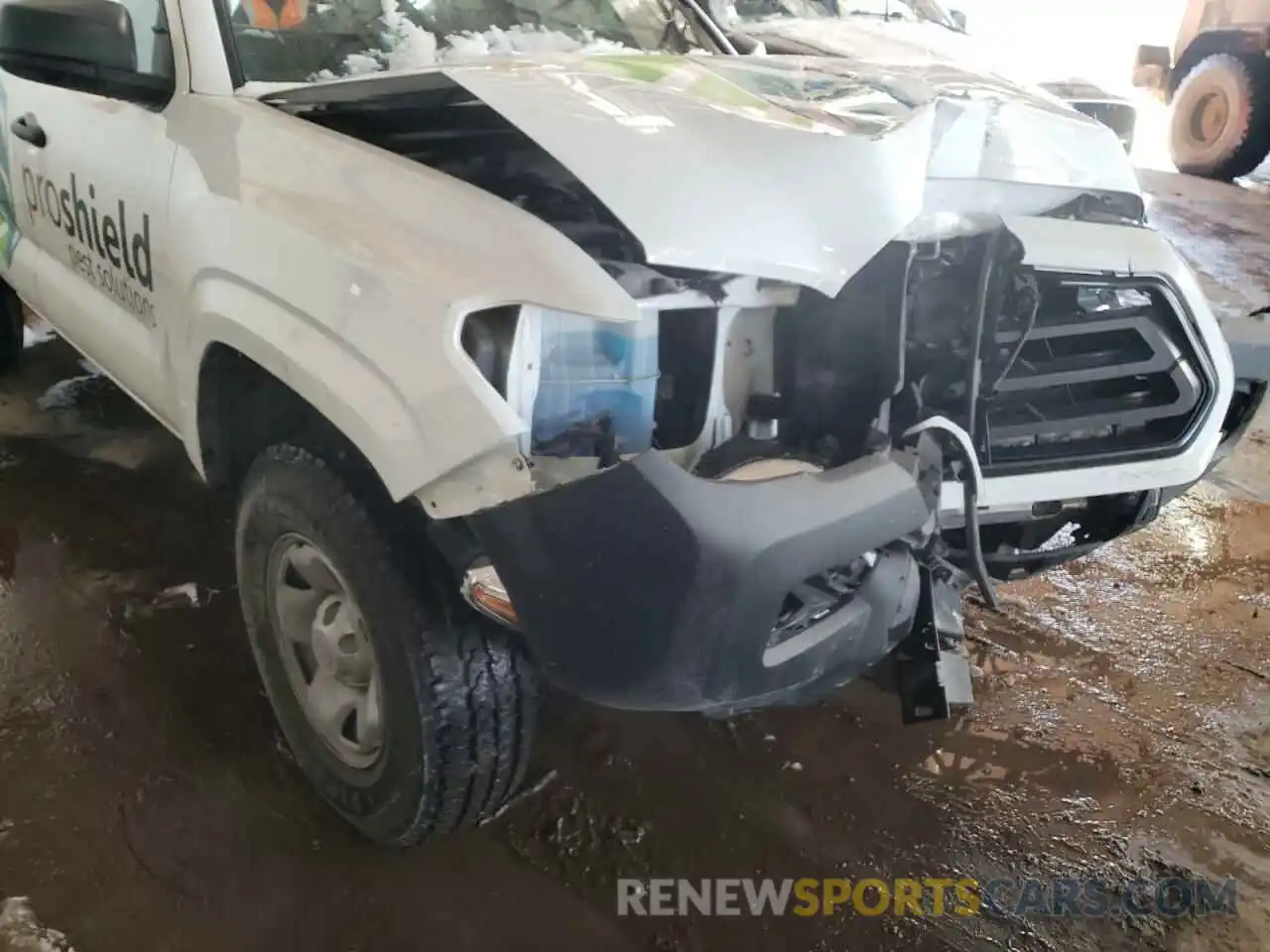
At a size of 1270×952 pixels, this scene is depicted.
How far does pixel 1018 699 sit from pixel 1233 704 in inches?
22.2

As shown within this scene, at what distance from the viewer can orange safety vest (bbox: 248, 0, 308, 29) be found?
83.9 inches

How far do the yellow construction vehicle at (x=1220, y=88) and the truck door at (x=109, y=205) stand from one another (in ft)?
30.7

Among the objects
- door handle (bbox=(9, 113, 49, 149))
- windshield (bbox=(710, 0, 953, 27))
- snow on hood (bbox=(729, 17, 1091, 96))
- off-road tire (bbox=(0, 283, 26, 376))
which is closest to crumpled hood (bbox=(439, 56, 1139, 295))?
snow on hood (bbox=(729, 17, 1091, 96))

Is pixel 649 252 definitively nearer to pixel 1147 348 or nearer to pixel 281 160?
pixel 281 160

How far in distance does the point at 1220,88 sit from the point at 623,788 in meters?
9.40

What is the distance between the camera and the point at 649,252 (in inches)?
56.8

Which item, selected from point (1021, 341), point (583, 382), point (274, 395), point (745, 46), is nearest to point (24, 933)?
point (274, 395)

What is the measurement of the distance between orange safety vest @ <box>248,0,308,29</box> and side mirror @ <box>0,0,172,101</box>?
23 cm

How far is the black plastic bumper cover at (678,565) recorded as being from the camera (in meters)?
1.37

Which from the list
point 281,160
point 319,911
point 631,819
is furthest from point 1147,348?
point 319,911

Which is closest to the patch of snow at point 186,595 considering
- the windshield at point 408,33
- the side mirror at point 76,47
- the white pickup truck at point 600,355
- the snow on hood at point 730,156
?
the white pickup truck at point 600,355

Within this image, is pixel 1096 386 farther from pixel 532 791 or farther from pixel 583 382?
pixel 532 791

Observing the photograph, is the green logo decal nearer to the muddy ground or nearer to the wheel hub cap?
the muddy ground

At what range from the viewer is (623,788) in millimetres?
2262
